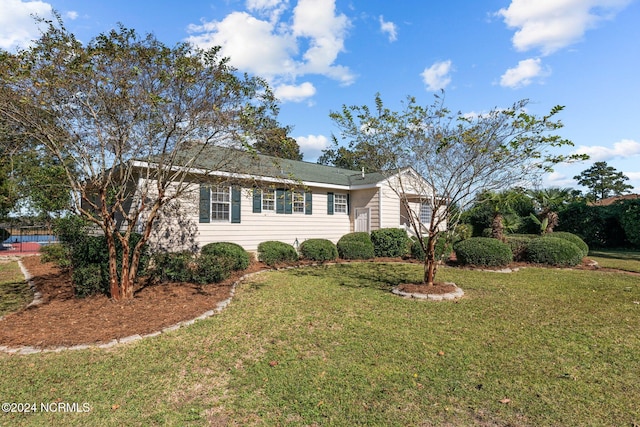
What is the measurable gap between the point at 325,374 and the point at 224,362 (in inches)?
A: 50.7

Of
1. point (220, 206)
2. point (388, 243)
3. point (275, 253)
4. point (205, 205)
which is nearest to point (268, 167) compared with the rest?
point (205, 205)

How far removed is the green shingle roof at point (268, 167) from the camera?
7.48 m

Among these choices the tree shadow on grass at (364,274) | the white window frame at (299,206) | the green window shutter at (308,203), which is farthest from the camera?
the green window shutter at (308,203)

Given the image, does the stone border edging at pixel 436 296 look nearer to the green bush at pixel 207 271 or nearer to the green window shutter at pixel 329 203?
the green bush at pixel 207 271

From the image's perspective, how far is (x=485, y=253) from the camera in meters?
11.3

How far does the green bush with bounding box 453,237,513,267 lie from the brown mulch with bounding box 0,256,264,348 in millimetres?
8303

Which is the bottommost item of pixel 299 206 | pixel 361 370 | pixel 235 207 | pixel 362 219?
pixel 361 370

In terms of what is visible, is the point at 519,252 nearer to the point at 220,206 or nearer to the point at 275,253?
the point at 275,253

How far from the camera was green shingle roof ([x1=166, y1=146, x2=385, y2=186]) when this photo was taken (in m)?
7.48

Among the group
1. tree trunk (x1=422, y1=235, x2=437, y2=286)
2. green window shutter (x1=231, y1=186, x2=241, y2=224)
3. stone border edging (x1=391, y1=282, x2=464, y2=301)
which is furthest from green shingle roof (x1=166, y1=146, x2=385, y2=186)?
stone border edging (x1=391, y1=282, x2=464, y2=301)

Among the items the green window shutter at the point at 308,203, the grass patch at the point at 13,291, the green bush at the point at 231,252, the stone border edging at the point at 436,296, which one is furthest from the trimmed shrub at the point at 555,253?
the grass patch at the point at 13,291

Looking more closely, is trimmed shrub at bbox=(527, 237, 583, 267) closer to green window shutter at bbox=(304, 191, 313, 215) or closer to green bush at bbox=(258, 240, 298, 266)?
green window shutter at bbox=(304, 191, 313, 215)

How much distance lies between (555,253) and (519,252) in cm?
121

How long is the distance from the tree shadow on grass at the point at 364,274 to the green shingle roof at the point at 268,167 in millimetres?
3059
